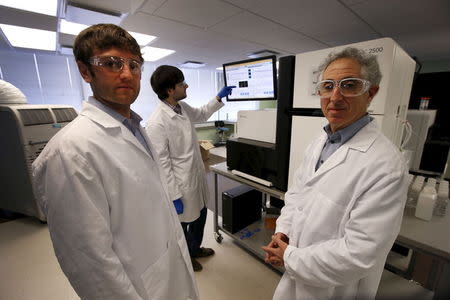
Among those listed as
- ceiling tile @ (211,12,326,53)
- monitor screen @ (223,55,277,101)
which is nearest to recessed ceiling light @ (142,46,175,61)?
ceiling tile @ (211,12,326,53)

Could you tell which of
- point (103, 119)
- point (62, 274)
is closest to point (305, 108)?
point (103, 119)

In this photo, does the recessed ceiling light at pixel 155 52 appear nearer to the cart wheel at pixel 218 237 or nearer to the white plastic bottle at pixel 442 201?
the cart wheel at pixel 218 237

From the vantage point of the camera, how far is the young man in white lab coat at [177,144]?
148 centimetres

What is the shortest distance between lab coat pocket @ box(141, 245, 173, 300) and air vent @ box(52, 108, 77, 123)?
2460 millimetres

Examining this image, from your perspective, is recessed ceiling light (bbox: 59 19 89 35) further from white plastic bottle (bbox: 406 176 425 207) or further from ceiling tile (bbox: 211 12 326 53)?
white plastic bottle (bbox: 406 176 425 207)

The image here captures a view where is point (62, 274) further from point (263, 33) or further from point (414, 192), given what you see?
point (263, 33)

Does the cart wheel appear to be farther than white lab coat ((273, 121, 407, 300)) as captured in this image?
Yes

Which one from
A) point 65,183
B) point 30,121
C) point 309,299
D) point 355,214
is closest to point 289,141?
point 355,214

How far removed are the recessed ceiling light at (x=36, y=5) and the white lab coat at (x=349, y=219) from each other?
8.07ft

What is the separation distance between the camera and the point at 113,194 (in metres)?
0.69

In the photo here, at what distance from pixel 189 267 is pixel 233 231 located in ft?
3.41

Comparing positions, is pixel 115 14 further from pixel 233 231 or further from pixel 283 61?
pixel 233 231

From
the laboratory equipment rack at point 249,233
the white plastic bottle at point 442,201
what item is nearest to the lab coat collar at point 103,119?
the laboratory equipment rack at point 249,233

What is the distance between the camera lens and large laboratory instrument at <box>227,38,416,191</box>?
3.13ft
